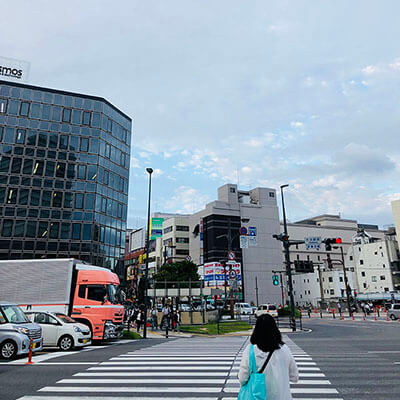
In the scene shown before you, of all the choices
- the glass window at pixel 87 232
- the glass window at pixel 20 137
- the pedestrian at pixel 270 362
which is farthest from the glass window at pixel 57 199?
the pedestrian at pixel 270 362

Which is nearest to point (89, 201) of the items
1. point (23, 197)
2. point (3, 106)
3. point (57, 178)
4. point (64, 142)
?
point (57, 178)

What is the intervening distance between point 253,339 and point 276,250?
3528 inches

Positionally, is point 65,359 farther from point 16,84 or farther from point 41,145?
point 16,84

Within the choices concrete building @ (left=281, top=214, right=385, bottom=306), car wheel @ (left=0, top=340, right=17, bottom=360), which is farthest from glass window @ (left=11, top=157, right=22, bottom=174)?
concrete building @ (left=281, top=214, right=385, bottom=306)

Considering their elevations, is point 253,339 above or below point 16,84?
below

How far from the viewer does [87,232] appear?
4712 cm

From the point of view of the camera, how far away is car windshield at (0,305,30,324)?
12.9 m

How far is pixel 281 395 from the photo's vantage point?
12.2 ft

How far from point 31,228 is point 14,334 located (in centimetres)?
3642

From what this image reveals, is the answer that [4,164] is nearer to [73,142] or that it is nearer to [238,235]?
[73,142]

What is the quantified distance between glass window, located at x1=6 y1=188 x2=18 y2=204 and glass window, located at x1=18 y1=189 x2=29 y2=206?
59cm

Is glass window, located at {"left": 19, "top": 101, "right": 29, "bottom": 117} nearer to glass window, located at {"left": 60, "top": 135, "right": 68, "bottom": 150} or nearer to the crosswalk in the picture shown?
glass window, located at {"left": 60, "top": 135, "right": 68, "bottom": 150}

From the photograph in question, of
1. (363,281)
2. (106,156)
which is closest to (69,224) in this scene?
(106,156)

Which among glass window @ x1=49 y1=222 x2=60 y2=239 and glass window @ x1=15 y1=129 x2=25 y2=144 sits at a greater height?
glass window @ x1=15 y1=129 x2=25 y2=144
